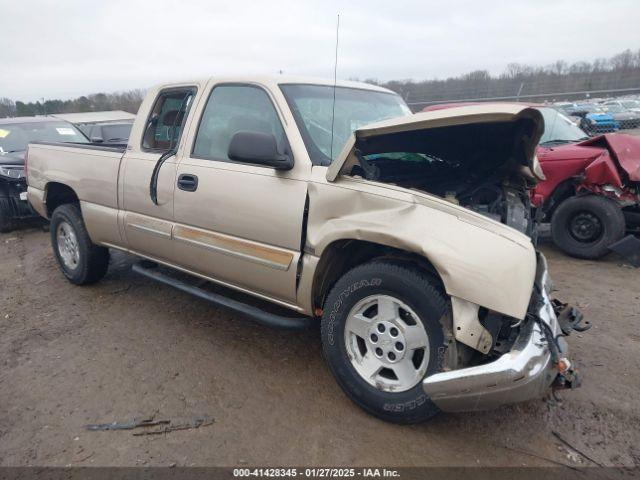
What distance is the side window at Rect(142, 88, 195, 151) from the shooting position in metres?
3.95

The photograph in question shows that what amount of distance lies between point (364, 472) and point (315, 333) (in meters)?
1.63

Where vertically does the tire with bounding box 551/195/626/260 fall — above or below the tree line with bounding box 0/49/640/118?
below

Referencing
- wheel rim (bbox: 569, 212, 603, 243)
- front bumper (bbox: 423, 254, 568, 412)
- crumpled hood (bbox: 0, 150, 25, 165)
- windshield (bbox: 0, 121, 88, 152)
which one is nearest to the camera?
front bumper (bbox: 423, 254, 568, 412)

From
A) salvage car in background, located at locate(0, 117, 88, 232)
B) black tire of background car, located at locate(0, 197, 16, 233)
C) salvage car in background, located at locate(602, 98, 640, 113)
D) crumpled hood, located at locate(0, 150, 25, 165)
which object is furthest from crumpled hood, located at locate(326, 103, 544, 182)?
salvage car in background, located at locate(602, 98, 640, 113)

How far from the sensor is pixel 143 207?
13.1 feet

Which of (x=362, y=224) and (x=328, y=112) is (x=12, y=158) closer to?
(x=328, y=112)

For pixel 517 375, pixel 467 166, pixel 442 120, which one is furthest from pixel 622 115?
pixel 517 375

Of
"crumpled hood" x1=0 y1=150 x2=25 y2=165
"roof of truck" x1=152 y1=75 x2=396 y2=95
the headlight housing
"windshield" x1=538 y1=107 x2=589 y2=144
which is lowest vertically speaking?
the headlight housing

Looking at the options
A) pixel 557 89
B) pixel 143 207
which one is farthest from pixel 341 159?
pixel 557 89

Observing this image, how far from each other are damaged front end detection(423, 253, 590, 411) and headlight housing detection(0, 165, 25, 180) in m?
7.76

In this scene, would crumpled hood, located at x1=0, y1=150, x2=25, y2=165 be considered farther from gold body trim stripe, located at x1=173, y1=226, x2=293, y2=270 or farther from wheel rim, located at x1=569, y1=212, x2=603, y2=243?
wheel rim, located at x1=569, y1=212, x2=603, y2=243

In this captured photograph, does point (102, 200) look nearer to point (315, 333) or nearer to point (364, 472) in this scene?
point (315, 333)

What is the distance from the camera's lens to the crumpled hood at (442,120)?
2.43 metres

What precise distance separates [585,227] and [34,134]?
30.6 ft
